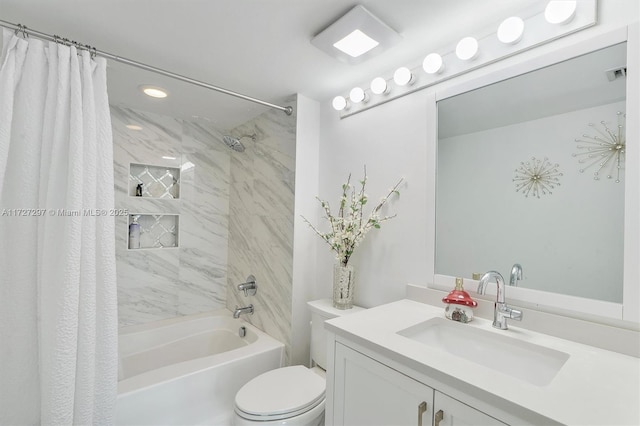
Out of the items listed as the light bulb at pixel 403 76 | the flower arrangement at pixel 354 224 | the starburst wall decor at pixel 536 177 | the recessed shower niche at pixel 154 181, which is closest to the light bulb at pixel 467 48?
the light bulb at pixel 403 76

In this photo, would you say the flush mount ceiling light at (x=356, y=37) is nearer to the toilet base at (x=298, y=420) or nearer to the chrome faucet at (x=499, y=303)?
the chrome faucet at (x=499, y=303)

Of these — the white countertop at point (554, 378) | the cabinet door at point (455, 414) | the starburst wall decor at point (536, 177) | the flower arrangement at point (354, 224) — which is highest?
the starburst wall decor at point (536, 177)

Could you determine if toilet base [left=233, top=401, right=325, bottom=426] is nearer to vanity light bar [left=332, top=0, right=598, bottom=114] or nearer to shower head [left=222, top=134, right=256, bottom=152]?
vanity light bar [left=332, top=0, right=598, bottom=114]

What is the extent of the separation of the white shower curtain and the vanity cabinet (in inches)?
40.8

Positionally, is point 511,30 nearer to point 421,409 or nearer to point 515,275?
point 515,275

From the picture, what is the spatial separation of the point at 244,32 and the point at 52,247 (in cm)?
126

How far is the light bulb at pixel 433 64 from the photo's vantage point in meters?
1.40

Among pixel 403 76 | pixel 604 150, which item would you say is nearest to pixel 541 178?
pixel 604 150

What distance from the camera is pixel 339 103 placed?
1.90 m

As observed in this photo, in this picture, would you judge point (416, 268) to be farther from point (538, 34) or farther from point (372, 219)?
point (538, 34)

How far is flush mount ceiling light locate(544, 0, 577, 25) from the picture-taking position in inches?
40.9

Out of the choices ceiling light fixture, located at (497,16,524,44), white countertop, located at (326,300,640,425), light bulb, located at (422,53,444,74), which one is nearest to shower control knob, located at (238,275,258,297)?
white countertop, located at (326,300,640,425)

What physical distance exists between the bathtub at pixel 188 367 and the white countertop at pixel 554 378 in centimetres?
101

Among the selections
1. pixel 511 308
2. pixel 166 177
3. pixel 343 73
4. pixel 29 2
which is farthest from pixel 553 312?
pixel 166 177
